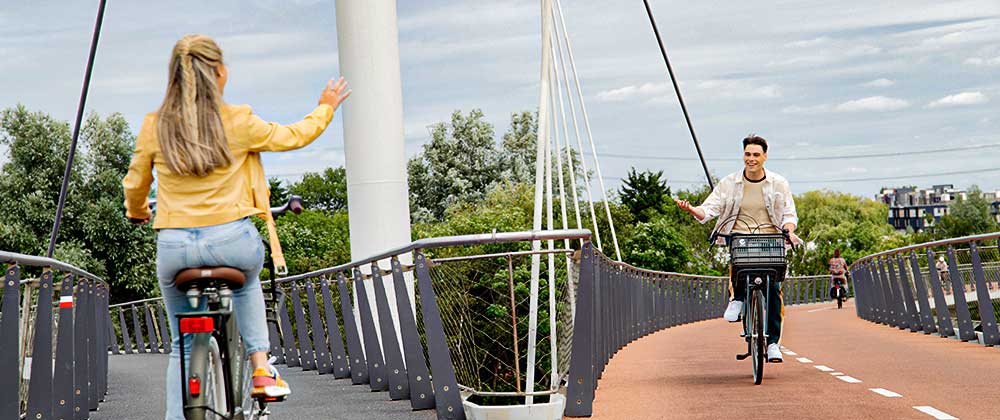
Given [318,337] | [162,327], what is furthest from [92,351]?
[162,327]

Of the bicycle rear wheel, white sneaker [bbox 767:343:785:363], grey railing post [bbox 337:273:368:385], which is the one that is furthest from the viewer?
grey railing post [bbox 337:273:368:385]

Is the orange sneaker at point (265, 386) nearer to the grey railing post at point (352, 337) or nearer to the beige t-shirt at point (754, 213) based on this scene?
the grey railing post at point (352, 337)

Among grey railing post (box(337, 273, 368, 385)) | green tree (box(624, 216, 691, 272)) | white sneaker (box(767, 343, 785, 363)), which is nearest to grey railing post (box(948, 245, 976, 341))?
white sneaker (box(767, 343, 785, 363))

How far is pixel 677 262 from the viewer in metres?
64.9

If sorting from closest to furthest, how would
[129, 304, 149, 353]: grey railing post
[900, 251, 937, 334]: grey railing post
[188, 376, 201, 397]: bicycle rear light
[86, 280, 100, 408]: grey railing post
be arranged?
1. [188, 376, 201, 397]: bicycle rear light
2. [86, 280, 100, 408]: grey railing post
3. [900, 251, 937, 334]: grey railing post
4. [129, 304, 149, 353]: grey railing post

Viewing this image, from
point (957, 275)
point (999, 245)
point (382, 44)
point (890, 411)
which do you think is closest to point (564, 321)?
point (890, 411)

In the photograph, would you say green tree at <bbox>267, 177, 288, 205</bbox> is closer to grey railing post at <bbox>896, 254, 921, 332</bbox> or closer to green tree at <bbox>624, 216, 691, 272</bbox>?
green tree at <bbox>624, 216, 691, 272</bbox>

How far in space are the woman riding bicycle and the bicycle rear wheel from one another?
586 cm

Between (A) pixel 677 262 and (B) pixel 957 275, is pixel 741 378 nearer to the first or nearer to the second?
(B) pixel 957 275

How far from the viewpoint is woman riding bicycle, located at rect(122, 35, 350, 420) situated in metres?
5.75

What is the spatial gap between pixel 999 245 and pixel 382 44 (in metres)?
6.29

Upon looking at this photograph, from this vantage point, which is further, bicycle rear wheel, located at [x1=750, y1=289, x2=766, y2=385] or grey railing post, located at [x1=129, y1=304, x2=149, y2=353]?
grey railing post, located at [x1=129, y1=304, x2=149, y2=353]

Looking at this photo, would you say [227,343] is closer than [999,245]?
Yes

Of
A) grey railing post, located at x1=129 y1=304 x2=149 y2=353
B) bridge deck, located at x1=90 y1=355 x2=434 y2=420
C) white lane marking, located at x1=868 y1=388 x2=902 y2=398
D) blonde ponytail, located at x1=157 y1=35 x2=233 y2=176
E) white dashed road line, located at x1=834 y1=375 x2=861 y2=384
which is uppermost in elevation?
grey railing post, located at x1=129 y1=304 x2=149 y2=353
